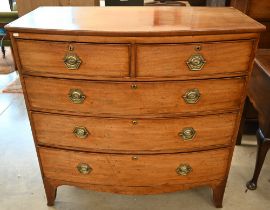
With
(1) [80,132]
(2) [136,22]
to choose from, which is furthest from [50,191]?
(2) [136,22]

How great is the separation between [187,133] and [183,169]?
226mm

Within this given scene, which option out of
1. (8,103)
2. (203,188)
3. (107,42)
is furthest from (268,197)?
(8,103)

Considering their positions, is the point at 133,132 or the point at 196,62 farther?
the point at 133,132

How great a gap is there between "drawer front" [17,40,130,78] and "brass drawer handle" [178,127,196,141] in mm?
409

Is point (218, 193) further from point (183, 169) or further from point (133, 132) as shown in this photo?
point (133, 132)

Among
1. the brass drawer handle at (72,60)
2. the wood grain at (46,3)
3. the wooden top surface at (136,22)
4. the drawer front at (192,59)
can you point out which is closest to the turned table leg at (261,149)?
the drawer front at (192,59)

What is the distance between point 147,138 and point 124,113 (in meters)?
0.18

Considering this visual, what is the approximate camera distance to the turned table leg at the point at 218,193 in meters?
1.68

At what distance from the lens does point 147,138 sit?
1.44 m

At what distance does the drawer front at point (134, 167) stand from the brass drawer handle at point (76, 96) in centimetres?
31

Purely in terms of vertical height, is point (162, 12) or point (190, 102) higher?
point (162, 12)

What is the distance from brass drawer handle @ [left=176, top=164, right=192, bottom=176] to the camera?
154 cm

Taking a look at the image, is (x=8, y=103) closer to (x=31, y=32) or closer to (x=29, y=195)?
(x=29, y=195)

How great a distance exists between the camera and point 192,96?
133cm
